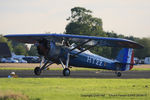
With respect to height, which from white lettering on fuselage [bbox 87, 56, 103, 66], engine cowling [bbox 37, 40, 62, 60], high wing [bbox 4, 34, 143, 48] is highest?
high wing [bbox 4, 34, 143, 48]

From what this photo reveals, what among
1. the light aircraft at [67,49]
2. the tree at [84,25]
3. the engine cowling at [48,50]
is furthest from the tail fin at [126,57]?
the tree at [84,25]

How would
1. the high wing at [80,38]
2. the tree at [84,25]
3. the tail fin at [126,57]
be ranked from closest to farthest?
the high wing at [80,38] → the tail fin at [126,57] → the tree at [84,25]

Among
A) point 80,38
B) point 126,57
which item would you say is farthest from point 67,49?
point 126,57

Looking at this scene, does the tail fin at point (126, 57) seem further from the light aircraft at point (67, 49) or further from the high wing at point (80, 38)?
the high wing at point (80, 38)

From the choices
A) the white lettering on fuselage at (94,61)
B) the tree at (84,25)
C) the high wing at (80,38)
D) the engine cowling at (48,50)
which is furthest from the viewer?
the tree at (84,25)

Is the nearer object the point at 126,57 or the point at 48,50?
the point at 48,50

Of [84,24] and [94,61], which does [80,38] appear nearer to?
[94,61]

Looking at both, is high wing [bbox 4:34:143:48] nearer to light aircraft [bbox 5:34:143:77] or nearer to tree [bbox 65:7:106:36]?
light aircraft [bbox 5:34:143:77]

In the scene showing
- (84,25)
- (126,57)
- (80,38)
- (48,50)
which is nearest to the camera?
(48,50)

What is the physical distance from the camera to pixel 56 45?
86.4 feet

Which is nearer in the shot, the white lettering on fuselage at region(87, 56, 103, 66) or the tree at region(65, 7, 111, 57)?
the white lettering on fuselage at region(87, 56, 103, 66)

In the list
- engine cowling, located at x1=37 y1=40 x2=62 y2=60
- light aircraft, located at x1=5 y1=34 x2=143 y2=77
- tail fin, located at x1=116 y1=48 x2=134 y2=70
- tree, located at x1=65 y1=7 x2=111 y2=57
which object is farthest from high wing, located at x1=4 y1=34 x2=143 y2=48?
tree, located at x1=65 y1=7 x2=111 y2=57

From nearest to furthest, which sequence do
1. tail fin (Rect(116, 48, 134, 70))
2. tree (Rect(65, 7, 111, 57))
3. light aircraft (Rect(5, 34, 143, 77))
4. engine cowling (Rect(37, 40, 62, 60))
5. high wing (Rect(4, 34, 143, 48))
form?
engine cowling (Rect(37, 40, 62, 60)) → light aircraft (Rect(5, 34, 143, 77)) → high wing (Rect(4, 34, 143, 48)) → tail fin (Rect(116, 48, 134, 70)) → tree (Rect(65, 7, 111, 57))

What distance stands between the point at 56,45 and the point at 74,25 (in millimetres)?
60147
